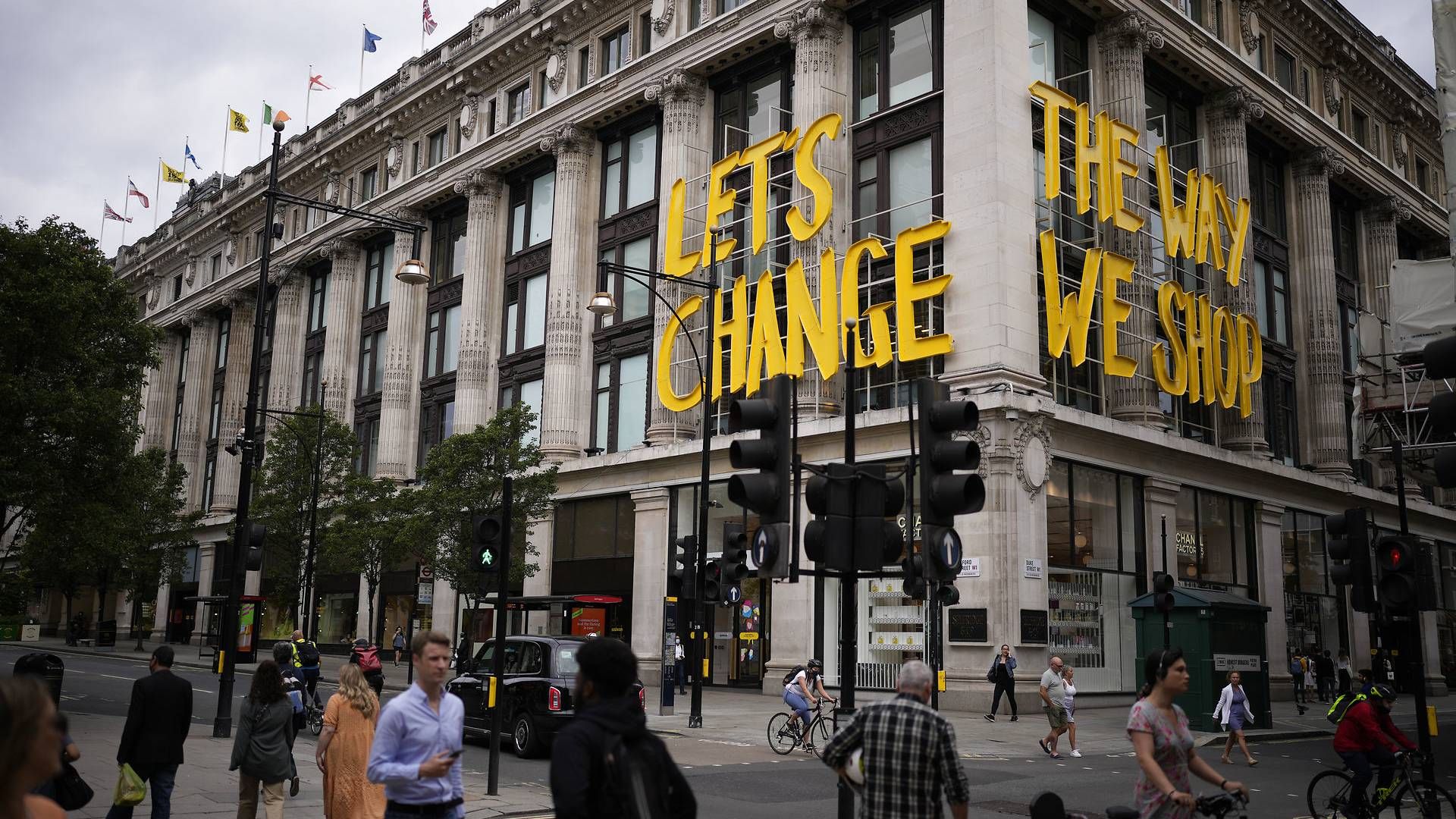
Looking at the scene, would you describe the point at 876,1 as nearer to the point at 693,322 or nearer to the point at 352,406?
the point at 693,322

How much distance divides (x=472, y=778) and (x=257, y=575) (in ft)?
161

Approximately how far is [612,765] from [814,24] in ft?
110

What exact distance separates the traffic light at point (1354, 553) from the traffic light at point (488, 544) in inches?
420

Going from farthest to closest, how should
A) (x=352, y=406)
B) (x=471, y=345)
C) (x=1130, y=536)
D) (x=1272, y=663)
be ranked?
(x=352, y=406) → (x=471, y=345) → (x=1272, y=663) → (x=1130, y=536)

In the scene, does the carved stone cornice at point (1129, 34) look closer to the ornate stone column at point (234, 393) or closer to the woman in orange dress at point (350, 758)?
the woman in orange dress at point (350, 758)

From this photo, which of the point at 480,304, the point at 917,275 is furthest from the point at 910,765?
the point at 480,304

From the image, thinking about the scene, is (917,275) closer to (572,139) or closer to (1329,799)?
(572,139)

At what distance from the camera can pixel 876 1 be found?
3516cm

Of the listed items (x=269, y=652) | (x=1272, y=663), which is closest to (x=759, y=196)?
(x=1272, y=663)

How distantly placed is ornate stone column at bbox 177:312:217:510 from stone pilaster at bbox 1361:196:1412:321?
6186 centimetres

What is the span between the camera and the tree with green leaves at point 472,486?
119ft

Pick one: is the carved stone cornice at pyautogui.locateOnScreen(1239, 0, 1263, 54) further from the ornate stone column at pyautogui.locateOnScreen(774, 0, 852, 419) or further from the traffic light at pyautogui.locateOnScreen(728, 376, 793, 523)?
the traffic light at pyautogui.locateOnScreen(728, 376, 793, 523)

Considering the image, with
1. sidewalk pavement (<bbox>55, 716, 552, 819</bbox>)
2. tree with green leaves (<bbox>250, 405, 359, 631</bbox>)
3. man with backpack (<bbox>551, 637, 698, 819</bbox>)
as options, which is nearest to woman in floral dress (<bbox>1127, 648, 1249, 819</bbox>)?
man with backpack (<bbox>551, 637, 698, 819</bbox>)

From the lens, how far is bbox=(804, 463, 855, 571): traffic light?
972 centimetres
